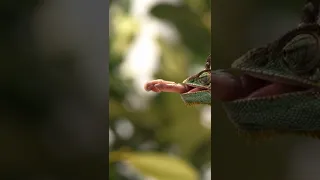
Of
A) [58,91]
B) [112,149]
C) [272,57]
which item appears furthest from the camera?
A: [112,149]

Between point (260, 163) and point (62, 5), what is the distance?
0.55 m

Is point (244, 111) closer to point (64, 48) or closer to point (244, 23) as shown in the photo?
point (244, 23)

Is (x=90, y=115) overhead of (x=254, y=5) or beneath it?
beneath

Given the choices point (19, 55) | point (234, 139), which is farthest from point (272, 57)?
point (19, 55)

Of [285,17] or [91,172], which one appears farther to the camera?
[91,172]

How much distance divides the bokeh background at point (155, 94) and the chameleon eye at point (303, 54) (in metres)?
0.30

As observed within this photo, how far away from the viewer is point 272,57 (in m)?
0.89

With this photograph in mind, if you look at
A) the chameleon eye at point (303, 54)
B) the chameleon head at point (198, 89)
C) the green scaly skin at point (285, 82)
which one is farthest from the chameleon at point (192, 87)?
the chameleon eye at point (303, 54)

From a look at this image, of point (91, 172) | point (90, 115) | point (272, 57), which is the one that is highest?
point (272, 57)

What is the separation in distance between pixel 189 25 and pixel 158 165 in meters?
0.36

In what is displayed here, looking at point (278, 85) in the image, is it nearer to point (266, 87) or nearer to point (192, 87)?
point (266, 87)

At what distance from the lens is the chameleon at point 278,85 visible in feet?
2.79

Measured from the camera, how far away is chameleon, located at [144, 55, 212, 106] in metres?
1.06

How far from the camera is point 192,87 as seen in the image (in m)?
1.09
